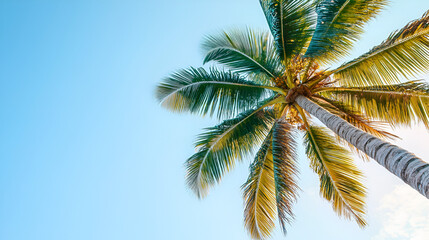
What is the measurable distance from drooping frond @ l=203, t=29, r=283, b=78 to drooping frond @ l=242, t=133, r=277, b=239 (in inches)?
69.5

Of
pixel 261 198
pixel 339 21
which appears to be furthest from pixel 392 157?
pixel 261 198

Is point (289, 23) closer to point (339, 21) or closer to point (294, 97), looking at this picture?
point (339, 21)

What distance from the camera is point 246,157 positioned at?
767 centimetres

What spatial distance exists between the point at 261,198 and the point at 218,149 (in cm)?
162

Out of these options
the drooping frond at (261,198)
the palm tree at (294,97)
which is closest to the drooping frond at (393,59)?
the palm tree at (294,97)

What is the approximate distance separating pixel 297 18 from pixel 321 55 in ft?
3.42

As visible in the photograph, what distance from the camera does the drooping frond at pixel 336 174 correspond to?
6.52m

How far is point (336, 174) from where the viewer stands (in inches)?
265

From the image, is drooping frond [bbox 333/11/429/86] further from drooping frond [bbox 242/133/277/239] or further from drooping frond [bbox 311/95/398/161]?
drooping frond [bbox 242/133/277/239]

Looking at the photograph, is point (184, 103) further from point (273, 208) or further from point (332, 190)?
point (332, 190)

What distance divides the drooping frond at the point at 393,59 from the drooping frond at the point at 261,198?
2475mm

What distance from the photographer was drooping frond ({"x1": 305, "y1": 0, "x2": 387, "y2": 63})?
6.23 meters

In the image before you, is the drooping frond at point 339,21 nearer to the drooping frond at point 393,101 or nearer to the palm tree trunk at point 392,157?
the drooping frond at point 393,101

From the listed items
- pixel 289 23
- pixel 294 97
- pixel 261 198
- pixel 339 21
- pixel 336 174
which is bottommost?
pixel 261 198
